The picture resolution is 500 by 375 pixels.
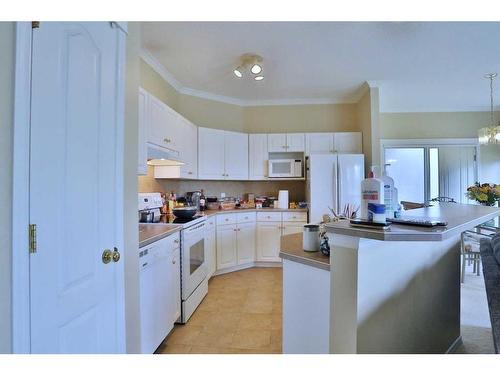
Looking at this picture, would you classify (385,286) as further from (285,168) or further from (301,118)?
(301,118)

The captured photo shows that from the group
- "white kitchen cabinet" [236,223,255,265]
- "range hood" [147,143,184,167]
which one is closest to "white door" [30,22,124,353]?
"range hood" [147,143,184,167]

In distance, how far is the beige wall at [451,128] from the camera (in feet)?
15.9

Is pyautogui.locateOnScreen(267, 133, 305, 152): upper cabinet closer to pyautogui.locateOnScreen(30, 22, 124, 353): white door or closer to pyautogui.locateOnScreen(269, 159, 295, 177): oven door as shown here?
pyautogui.locateOnScreen(269, 159, 295, 177): oven door

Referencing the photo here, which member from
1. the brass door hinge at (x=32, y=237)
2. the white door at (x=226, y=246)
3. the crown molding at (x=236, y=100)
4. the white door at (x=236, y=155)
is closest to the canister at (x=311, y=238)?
the brass door hinge at (x=32, y=237)

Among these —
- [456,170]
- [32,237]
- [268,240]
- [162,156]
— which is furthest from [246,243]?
[456,170]

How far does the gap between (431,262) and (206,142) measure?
3.16 metres

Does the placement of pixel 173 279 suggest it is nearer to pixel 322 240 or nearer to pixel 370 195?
pixel 322 240

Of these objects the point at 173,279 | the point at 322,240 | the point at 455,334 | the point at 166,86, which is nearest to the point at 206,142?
the point at 166,86

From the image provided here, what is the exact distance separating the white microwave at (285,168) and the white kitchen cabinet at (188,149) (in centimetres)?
123

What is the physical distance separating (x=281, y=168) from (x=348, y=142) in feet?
3.73

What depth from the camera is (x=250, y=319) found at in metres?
2.47

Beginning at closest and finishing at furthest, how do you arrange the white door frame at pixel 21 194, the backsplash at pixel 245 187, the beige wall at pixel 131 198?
1. the white door frame at pixel 21 194
2. the beige wall at pixel 131 198
3. the backsplash at pixel 245 187

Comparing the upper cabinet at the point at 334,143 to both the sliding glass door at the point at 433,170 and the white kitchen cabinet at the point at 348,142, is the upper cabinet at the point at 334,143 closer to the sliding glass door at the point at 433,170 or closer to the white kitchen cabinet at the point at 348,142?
the white kitchen cabinet at the point at 348,142

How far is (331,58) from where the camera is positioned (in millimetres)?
3066
